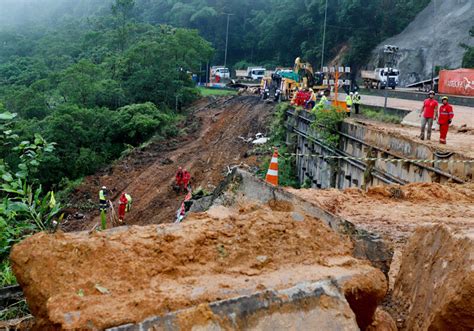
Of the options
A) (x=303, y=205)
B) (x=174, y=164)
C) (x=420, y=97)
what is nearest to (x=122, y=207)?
(x=174, y=164)

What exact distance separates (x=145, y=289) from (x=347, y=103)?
18.5 m

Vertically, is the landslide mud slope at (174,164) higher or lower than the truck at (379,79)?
lower

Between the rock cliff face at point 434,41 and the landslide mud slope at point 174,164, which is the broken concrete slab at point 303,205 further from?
the rock cliff face at point 434,41

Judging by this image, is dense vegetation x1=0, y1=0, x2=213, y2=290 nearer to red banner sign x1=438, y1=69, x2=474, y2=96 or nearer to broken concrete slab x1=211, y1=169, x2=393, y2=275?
broken concrete slab x1=211, y1=169, x2=393, y2=275

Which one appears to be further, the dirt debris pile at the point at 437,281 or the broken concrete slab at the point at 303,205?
the broken concrete slab at the point at 303,205

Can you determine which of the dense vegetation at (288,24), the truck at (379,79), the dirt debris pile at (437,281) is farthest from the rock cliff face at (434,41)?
the dirt debris pile at (437,281)

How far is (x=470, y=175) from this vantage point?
33.6ft

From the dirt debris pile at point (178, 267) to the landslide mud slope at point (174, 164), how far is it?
14.0m

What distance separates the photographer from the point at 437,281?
154 inches

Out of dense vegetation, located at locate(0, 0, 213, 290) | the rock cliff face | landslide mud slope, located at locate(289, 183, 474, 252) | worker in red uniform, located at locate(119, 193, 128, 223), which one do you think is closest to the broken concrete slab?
landslide mud slope, located at locate(289, 183, 474, 252)

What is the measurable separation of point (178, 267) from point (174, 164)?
75.2 feet

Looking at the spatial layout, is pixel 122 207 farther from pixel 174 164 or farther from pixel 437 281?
pixel 437 281

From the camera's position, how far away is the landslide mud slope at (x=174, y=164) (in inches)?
825

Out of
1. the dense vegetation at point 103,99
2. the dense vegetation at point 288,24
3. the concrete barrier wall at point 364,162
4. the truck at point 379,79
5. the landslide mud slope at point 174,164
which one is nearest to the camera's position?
the concrete barrier wall at point 364,162
